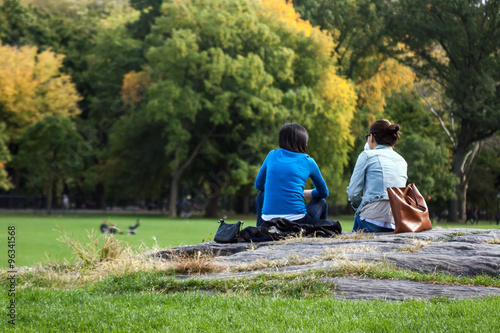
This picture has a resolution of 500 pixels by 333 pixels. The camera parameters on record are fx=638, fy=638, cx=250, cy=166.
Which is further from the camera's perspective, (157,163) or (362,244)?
(157,163)

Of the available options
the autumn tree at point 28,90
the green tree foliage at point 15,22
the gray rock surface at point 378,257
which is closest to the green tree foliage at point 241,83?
the autumn tree at point 28,90

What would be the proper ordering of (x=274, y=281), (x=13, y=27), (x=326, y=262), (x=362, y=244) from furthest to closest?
(x=13, y=27)
(x=362, y=244)
(x=326, y=262)
(x=274, y=281)

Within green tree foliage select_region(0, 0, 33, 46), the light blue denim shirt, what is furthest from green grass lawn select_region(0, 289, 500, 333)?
green tree foliage select_region(0, 0, 33, 46)

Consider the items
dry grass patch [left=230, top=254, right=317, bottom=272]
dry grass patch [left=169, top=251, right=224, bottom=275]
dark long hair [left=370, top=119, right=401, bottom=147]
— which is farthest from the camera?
dark long hair [left=370, top=119, right=401, bottom=147]

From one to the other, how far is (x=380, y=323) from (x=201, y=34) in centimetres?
3518

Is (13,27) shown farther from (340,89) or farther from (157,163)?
(340,89)

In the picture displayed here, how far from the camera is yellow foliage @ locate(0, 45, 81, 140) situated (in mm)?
37438

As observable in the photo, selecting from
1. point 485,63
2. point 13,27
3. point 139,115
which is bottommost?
point 139,115

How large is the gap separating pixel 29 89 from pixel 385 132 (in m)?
33.5

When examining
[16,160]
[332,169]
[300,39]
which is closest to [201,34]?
[300,39]

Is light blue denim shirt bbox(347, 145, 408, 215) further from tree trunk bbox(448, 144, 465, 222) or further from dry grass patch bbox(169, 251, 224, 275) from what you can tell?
tree trunk bbox(448, 144, 465, 222)

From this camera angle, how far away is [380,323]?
4.60 metres

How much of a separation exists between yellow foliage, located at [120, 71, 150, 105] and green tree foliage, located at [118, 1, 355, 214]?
52cm

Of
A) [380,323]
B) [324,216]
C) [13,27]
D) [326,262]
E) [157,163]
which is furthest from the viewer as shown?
[13,27]
